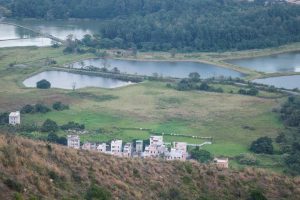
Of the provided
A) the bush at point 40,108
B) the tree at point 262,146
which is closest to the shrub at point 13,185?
the tree at point 262,146

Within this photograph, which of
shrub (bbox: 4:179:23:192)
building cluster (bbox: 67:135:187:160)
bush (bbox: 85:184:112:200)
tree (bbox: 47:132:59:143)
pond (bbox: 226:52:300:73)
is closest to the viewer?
shrub (bbox: 4:179:23:192)

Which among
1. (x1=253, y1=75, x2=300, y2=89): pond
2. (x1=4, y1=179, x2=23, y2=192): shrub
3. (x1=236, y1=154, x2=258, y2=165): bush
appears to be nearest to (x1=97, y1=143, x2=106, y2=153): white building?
(x1=236, y1=154, x2=258, y2=165): bush

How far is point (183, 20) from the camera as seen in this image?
6106cm

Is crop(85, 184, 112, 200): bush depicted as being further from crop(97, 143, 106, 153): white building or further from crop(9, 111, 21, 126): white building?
crop(9, 111, 21, 126): white building

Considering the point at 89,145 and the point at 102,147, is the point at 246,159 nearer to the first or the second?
the point at 102,147

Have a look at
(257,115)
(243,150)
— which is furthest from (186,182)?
(257,115)

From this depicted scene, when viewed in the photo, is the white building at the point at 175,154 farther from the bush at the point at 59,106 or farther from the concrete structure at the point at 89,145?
the bush at the point at 59,106

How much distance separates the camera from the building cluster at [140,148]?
2611 cm

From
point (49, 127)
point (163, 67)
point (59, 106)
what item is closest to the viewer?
point (49, 127)

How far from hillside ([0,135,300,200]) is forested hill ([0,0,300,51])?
1539 inches

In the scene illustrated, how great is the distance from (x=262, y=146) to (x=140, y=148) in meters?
5.58

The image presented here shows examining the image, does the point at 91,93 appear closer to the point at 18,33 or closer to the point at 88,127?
the point at 88,127

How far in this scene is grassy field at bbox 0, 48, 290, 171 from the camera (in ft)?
98.7

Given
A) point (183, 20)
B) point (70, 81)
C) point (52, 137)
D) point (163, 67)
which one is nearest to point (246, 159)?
point (52, 137)
